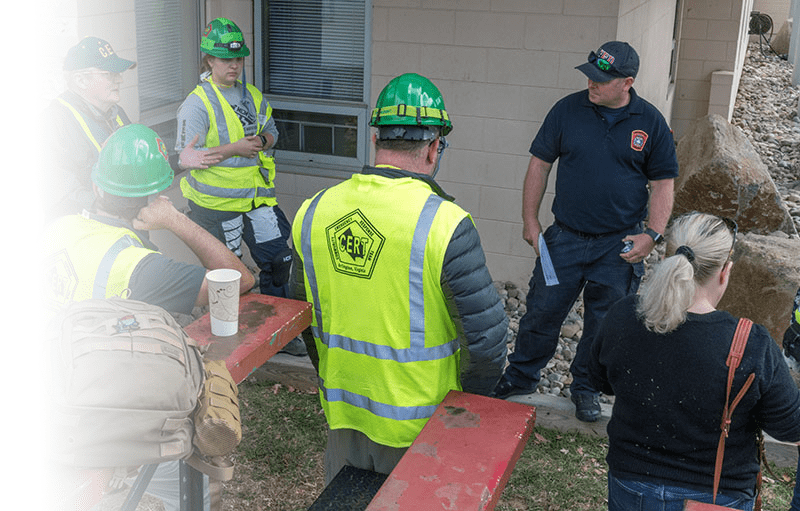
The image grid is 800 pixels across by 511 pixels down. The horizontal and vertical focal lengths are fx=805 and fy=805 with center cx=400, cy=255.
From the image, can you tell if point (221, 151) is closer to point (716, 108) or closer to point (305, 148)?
point (305, 148)

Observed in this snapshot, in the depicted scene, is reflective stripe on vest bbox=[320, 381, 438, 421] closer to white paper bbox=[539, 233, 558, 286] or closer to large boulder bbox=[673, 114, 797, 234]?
white paper bbox=[539, 233, 558, 286]

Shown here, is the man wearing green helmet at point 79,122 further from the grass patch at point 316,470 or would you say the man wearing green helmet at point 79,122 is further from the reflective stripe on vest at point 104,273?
the reflective stripe on vest at point 104,273

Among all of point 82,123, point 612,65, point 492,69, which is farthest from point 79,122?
point 492,69

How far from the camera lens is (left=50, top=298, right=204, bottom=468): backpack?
1984 millimetres

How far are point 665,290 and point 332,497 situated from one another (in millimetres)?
1405

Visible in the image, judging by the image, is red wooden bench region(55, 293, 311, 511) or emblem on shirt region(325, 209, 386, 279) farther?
red wooden bench region(55, 293, 311, 511)

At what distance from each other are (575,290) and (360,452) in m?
2.00

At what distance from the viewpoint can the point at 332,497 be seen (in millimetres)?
2971

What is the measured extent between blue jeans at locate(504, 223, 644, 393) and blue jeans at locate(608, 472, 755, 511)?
5.36 ft

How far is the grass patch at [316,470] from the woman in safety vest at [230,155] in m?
1.17

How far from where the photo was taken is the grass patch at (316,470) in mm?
4301

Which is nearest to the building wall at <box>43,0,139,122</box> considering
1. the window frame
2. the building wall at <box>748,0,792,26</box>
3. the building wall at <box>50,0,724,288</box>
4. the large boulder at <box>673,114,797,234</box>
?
the window frame

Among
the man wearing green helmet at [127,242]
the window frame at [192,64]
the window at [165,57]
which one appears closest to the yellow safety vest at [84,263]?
the man wearing green helmet at [127,242]

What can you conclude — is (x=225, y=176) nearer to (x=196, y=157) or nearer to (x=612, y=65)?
(x=196, y=157)
